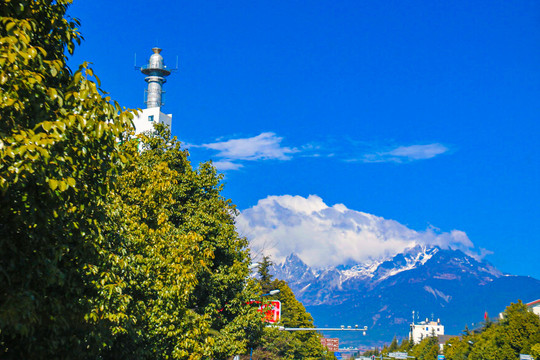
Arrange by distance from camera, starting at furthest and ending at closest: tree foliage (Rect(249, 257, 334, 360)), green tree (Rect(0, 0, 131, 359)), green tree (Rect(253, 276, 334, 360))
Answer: green tree (Rect(253, 276, 334, 360)), tree foliage (Rect(249, 257, 334, 360)), green tree (Rect(0, 0, 131, 359))

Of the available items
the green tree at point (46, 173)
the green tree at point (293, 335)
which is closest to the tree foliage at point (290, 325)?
the green tree at point (293, 335)

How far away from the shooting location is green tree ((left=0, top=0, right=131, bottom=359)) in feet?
25.0

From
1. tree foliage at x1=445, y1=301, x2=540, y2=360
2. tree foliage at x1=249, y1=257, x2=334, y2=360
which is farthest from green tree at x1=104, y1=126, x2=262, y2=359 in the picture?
tree foliage at x1=445, y1=301, x2=540, y2=360

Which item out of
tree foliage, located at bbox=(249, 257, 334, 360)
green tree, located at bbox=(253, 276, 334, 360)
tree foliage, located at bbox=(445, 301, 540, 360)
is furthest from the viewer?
green tree, located at bbox=(253, 276, 334, 360)

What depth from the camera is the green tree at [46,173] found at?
7629mm

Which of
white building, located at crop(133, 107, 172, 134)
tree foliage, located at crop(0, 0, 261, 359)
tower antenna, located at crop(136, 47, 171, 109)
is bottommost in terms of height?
tree foliage, located at crop(0, 0, 261, 359)

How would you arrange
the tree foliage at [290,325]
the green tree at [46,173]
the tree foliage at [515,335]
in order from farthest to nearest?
the tree foliage at [290,325] → the tree foliage at [515,335] → the green tree at [46,173]

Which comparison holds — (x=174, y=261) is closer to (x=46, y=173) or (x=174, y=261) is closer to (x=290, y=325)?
(x=46, y=173)

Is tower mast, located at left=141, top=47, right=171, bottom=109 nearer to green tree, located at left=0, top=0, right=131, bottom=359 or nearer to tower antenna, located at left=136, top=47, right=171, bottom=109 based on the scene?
tower antenna, located at left=136, top=47, right=171, bottom=109

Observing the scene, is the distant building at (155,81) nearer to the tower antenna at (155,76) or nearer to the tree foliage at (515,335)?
the tower antenna at (155,76)

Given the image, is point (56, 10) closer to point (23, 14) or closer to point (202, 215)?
point (23, 14)

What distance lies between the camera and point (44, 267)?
902 centimetres

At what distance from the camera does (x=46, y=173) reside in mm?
7770

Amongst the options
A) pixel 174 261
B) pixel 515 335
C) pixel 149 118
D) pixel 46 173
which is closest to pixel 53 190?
pixel 46 173
